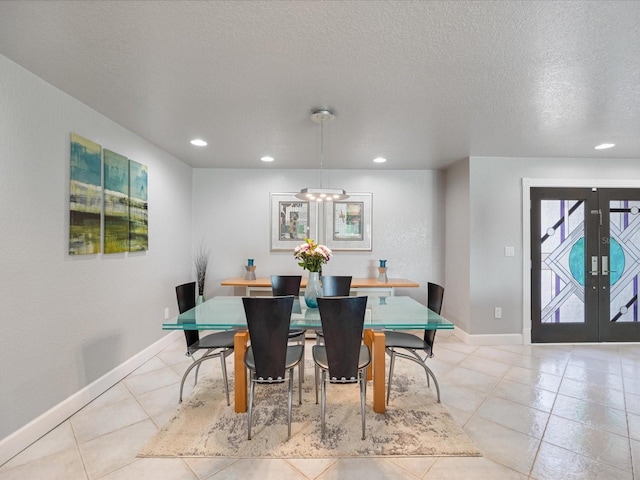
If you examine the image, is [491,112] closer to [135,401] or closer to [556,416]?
[556,416]

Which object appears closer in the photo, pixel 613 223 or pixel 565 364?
pixel 565 364

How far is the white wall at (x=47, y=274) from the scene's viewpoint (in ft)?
6.02

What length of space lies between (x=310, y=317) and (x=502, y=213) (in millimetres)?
2987

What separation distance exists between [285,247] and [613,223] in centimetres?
439

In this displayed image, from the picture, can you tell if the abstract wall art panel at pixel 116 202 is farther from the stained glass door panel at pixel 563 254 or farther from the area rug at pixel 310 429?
the stained glass door panel at pixel 563 254

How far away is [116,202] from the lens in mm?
2777

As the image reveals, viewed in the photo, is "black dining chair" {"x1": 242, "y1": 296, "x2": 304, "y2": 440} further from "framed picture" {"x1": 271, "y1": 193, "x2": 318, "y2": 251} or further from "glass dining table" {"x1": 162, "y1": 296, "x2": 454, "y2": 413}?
"framed picture" {"x1": 271, "y1": 193, "x2": 318, "y2": 251}

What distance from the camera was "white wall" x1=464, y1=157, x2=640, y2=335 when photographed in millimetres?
3854

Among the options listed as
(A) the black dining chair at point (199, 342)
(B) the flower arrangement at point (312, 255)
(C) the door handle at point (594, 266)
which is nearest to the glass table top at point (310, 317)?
(A) the black dining chair at point (199, 342)

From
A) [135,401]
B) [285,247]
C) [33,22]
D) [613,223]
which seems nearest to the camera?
[33,22]

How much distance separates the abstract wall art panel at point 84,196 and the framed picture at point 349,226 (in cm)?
286

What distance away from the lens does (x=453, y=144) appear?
3.38 metres

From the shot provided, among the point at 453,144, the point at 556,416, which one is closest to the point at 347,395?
the point at 556,416

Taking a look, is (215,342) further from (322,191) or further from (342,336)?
(322,191)
